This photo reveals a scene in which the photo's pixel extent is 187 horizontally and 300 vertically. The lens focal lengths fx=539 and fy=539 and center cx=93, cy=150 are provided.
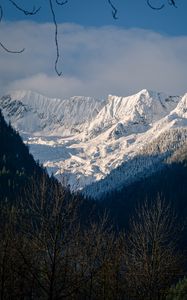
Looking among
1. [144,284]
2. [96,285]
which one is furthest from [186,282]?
[144,284]

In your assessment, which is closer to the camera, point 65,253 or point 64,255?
point 64,255

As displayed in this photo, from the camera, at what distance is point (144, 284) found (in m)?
33.1

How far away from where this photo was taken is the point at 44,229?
872 inches

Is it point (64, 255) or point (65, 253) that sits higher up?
point (64, 255)

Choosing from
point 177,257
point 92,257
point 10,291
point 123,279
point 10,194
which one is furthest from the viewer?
point 10,194

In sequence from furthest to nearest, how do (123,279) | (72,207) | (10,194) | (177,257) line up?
(10,194)
(123,279)
(177,257)
(72,207)

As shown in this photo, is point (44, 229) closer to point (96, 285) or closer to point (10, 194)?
point (96, 285)

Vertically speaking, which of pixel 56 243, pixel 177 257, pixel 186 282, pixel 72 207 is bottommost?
pixel 186 282

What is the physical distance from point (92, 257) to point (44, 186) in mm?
11790

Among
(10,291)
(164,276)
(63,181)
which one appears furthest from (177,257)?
(63,181)

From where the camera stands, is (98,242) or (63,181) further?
(98,242)

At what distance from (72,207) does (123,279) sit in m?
24.4

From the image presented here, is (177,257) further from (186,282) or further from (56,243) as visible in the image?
(56,243)

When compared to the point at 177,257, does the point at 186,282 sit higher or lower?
lower
